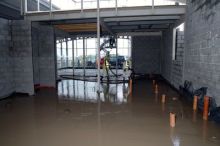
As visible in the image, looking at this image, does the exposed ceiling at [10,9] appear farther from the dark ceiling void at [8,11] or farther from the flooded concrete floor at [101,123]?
the flooded concrete floor at [101,123]

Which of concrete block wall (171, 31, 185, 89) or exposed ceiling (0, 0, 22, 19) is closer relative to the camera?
concrete block wall (171, 31, 185, 89)

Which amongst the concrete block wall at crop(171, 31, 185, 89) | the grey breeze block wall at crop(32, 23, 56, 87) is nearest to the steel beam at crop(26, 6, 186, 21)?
the concrete block wall at crop(171, 31, 185, 89)

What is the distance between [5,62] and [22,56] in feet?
2.76

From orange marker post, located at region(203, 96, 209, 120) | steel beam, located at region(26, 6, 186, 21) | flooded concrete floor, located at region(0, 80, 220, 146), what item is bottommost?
flooded concrete floor, located at region(0, 80, 220, 146)

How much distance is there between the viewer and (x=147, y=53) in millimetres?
17734

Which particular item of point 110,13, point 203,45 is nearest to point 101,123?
point 203,45

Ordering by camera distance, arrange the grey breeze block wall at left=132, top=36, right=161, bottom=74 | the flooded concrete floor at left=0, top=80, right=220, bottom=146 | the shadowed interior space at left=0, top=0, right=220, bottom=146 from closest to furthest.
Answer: the flooded concrete floor at left=0, top=80, right=220, bottom=146
the shadowed interior space at left=0, top=0, right=220, bottom=146
the grey breeze block wall at left=132, top=36, right=161, bottom=74

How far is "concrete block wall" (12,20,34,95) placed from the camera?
31.3 feet

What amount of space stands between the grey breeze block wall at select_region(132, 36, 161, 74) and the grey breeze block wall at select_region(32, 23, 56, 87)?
805 centimetres

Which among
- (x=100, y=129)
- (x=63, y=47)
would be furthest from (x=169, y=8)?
(x=63, y=47)

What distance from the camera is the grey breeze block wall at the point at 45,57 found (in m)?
11.9

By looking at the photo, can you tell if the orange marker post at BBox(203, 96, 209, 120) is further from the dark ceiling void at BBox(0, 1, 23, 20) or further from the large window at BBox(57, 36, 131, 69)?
the large window at BBox(57, 36, 131, 69)

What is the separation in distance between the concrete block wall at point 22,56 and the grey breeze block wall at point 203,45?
7.09 meters

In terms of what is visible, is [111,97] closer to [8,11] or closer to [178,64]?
[178,64]
